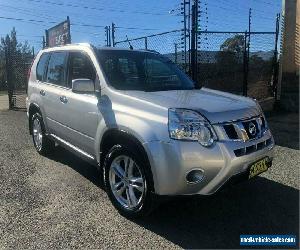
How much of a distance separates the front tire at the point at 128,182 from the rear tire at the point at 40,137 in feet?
8.54

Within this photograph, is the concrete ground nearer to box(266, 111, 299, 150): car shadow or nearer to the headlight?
the headlight

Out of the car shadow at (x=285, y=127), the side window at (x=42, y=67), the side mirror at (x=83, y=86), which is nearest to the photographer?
the side mirror at (x=83, y=86)

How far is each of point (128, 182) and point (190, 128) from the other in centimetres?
104

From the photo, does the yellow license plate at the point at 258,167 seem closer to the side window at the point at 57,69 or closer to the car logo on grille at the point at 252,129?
the car logo on grille at the point at 252,129

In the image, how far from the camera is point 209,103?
418cm

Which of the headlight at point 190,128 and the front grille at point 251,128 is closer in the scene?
the headlight at point 190,128

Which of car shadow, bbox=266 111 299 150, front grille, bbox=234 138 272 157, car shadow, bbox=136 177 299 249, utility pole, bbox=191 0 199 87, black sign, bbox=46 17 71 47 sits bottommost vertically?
car shadow, bbox=136 177 299 249

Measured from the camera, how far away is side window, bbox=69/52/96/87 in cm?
511

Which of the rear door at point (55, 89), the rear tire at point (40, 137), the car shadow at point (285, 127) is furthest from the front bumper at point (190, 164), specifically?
the car shadow at point (285, 127)

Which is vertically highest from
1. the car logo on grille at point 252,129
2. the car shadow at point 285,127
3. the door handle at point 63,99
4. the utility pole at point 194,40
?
the utility pole at point 194,40

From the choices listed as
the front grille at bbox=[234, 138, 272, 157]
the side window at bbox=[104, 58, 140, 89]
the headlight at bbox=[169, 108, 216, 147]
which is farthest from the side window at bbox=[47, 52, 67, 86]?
the front grille at bbox=[234, 138, 272, 157]

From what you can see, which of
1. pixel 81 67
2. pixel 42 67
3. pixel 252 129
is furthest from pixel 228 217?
pixel 42 67

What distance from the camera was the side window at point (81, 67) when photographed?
5110 millimetres

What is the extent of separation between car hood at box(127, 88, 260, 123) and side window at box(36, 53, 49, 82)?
108 inches
